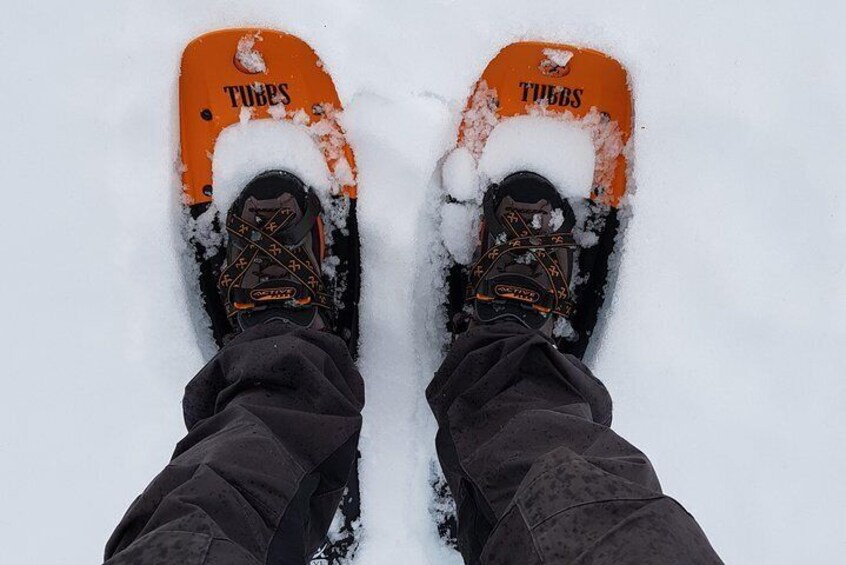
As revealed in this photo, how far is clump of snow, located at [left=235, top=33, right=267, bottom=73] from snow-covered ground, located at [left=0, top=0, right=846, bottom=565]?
0.11ft

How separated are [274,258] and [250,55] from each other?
0.35 m

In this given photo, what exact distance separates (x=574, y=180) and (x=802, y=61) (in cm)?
43

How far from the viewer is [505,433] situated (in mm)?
770

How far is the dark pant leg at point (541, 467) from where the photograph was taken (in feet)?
1.87

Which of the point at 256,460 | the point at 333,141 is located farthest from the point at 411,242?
the point at 256,460

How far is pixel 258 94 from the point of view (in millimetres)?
1166

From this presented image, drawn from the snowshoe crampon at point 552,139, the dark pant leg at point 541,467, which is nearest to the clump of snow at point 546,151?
the snowshoe crampon at point 552,139

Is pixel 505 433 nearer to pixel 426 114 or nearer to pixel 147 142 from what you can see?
pixel 426 114

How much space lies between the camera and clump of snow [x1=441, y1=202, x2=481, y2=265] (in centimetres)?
117

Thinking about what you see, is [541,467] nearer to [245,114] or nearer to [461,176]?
[461,176]

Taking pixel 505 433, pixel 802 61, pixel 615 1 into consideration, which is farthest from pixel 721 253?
pixel 505 433

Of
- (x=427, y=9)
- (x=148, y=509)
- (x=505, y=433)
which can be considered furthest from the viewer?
(x=427, y=9)

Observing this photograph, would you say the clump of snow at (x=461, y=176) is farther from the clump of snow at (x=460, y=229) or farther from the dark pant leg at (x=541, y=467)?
A: the dark pant leg at (x=541, y=467)

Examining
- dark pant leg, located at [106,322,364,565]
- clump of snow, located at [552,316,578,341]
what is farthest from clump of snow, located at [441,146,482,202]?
dark pant leg, located at [106,322,364,565]
